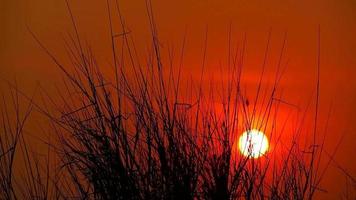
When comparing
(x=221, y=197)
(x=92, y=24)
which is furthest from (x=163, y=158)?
(x=92, y=24)

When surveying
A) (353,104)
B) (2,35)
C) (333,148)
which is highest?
(2,35)

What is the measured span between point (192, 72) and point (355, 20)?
2.70 ft

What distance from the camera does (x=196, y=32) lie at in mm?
2113

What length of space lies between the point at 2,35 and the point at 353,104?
1716 millimetres

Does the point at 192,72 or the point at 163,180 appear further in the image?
the point at 192,72

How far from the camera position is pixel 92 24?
2.12 metres

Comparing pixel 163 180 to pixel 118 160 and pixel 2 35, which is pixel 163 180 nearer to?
pixel 118 160

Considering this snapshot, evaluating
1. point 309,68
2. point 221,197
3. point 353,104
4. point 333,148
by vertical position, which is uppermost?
point 309,68

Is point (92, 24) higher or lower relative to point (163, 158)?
higher

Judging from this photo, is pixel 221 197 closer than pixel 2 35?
Yes

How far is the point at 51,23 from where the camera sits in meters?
2.13

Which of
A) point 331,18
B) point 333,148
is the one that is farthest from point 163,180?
point 331,18

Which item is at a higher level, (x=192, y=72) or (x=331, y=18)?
(x=331, y=18)

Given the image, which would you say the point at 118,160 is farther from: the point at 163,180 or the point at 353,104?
the point at 353,104
